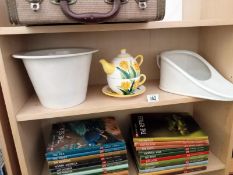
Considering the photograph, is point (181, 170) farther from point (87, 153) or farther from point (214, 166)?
point (87, 153)

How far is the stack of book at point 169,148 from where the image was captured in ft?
2.46

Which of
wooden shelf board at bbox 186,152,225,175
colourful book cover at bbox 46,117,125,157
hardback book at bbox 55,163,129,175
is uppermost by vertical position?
colourful book cover at bbox 46,117,125,157

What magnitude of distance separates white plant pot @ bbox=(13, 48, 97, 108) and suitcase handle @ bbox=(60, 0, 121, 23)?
0.11m

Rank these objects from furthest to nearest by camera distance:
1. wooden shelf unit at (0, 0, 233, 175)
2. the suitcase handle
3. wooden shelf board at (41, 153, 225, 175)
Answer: wooden shelf board at (41, 153, 225, 175), wooden shelf unit at (0, 0, 233, 175), the suitcase handle

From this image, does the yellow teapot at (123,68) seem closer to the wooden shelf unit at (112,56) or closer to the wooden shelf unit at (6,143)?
the wooden shelf unit at (112,56)

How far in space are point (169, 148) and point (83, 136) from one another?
0.34 metres

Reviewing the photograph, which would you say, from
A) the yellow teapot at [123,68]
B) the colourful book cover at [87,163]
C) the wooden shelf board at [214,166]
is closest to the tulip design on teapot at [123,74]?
the yellow teapot at [123,68]

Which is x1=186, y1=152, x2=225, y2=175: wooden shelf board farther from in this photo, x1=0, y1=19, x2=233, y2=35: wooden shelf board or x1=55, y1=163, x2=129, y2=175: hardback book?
x1=0, y1=19, x2=233, y2=35: wooden shelf board

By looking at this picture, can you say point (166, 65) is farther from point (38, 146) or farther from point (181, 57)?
point (38, 146)

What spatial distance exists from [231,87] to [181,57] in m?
0.24

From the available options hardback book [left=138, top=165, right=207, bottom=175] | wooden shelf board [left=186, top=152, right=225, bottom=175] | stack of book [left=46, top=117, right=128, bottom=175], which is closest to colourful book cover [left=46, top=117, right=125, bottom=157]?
stack of book [left=46, top=117, right=128, bottom=175]

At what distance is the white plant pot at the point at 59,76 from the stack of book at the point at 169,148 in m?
0.30

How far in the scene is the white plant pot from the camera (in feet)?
1.78

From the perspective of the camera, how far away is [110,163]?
723 millimetres
